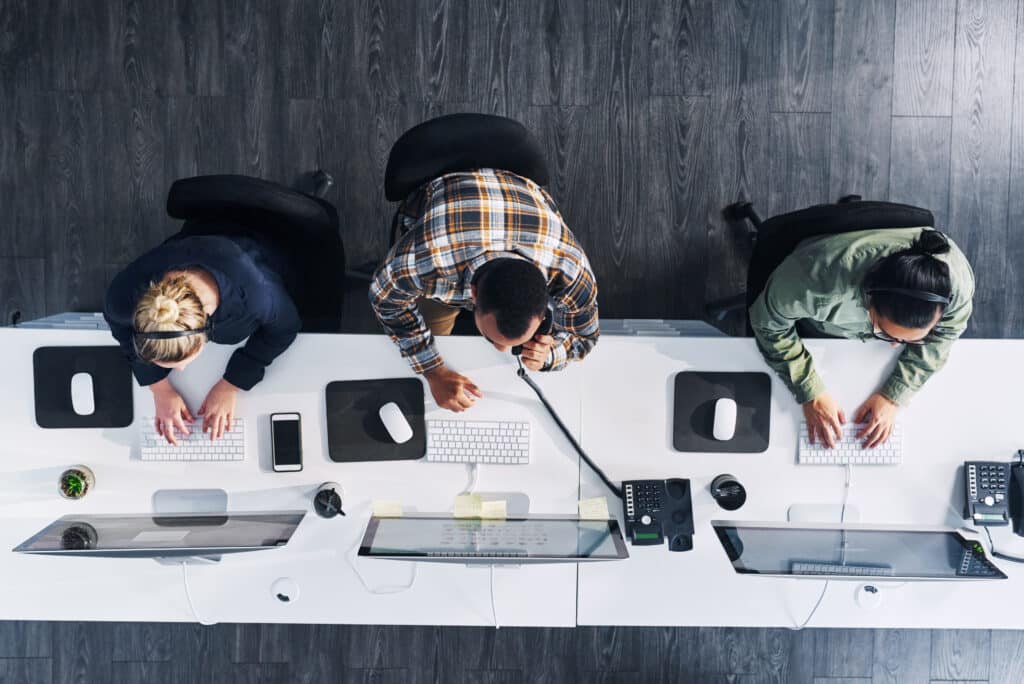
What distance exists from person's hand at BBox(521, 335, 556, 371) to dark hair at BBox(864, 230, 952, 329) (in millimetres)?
753

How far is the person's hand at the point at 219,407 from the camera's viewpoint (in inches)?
68.4

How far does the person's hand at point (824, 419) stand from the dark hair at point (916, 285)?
1.16 feet

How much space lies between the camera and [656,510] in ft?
5.85

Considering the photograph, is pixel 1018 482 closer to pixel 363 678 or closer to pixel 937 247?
pixel 937 247

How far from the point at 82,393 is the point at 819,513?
2006 mm

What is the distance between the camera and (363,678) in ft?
8.14

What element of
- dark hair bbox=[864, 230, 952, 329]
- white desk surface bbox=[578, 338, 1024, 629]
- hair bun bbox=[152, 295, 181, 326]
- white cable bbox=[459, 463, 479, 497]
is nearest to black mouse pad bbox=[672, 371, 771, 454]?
white desk surface bbox=[578, 338, 1024, 629]

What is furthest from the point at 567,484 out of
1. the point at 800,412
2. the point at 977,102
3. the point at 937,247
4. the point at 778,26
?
the point at 977,102

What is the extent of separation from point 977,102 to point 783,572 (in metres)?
1.94

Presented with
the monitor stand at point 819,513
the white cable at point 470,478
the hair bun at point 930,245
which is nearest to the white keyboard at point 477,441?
the white cable at point 470,478

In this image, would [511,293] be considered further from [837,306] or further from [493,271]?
[837,306]

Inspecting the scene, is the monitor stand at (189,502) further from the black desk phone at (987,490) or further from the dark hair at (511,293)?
the black desk phone at (987,490)

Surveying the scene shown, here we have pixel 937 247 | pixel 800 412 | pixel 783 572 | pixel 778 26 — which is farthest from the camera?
pixel 778 26

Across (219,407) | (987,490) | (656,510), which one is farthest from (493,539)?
(987,490)
